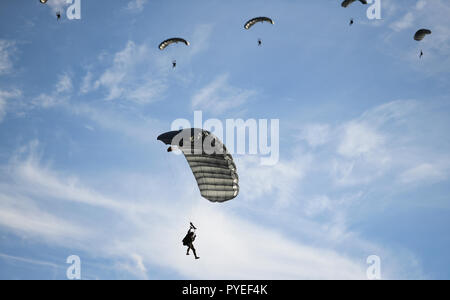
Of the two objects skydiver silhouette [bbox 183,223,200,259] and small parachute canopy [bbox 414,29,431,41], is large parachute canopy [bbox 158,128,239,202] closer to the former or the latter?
skydiver silhouette [bbox 183,223,200,259]

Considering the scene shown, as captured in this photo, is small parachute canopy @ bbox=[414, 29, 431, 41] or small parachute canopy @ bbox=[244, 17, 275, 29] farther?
small parachute canopy @ bbox=[414, 29, 431, 41]

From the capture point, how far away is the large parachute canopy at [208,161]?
110ft

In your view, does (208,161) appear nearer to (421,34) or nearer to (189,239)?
(189,239)

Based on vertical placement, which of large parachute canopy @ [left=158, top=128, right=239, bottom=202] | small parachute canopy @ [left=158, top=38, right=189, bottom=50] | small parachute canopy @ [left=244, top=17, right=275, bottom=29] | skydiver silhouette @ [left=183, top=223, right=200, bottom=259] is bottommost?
skydiver silhouette @ [left=183, top=223, right=200, bottom=259]

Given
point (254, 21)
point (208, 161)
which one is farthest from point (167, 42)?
point (208, 161)

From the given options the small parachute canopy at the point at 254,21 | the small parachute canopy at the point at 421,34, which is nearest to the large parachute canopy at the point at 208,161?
the small parachute canopy at the point at 254,21

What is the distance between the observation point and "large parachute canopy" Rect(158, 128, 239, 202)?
33.4 meters

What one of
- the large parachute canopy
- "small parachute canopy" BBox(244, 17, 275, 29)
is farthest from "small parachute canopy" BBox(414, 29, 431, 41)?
the large parachute canopy

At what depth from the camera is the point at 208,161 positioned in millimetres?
35438
